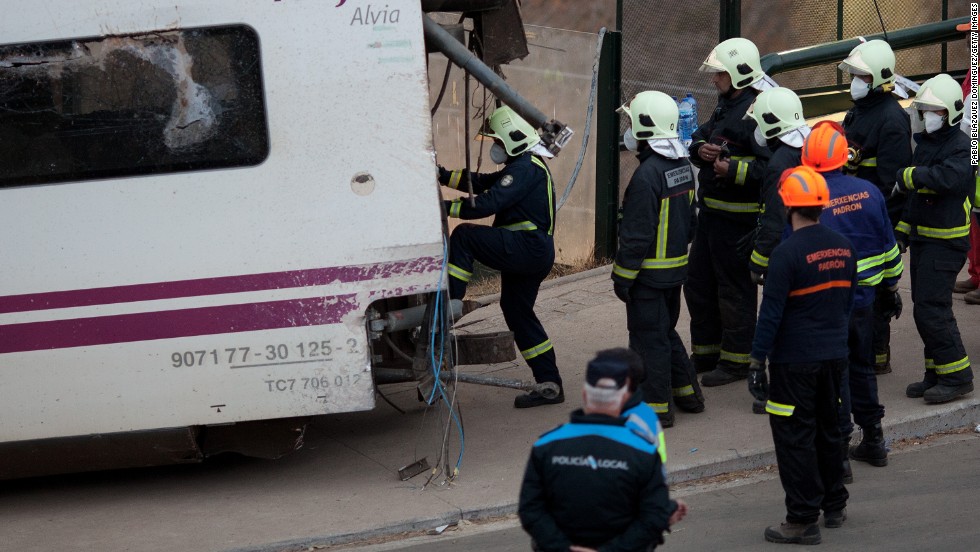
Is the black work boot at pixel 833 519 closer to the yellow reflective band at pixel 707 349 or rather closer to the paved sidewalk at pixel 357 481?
the paved sidewalk at pixel 357 481

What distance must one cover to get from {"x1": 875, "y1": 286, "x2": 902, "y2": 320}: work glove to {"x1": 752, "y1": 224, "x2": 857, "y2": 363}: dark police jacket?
115cm

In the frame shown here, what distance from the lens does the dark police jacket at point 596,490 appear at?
3.45 m

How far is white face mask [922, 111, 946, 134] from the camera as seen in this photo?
22.5 feet

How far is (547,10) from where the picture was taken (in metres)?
14.6

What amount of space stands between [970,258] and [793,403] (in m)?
4.64

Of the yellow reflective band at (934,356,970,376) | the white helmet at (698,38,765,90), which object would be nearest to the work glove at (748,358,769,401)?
the yellow reflective band at (934,356,970,376)

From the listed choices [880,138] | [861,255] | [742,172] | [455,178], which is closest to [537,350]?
[455,178]

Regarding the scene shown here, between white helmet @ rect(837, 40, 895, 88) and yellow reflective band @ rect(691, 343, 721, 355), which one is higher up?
white helmet @ rect(837, 40, 895, 88)

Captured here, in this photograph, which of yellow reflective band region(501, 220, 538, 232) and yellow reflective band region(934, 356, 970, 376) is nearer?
yellow reflective band region(934, 356, 970, 376)

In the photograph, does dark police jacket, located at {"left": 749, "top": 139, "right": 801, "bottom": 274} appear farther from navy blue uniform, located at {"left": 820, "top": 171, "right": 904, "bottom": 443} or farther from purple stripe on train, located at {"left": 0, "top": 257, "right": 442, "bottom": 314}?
purple stripe on train, located at {"left": 0, "top": 257, "right": 442, "bottom": 314}

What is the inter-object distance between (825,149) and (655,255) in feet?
4.15

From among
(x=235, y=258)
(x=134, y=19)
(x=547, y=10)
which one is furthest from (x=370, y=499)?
(x=547, y=10)

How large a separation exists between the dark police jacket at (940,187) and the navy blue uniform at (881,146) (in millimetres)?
131

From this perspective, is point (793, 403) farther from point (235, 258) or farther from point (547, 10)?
point (547, 10)
